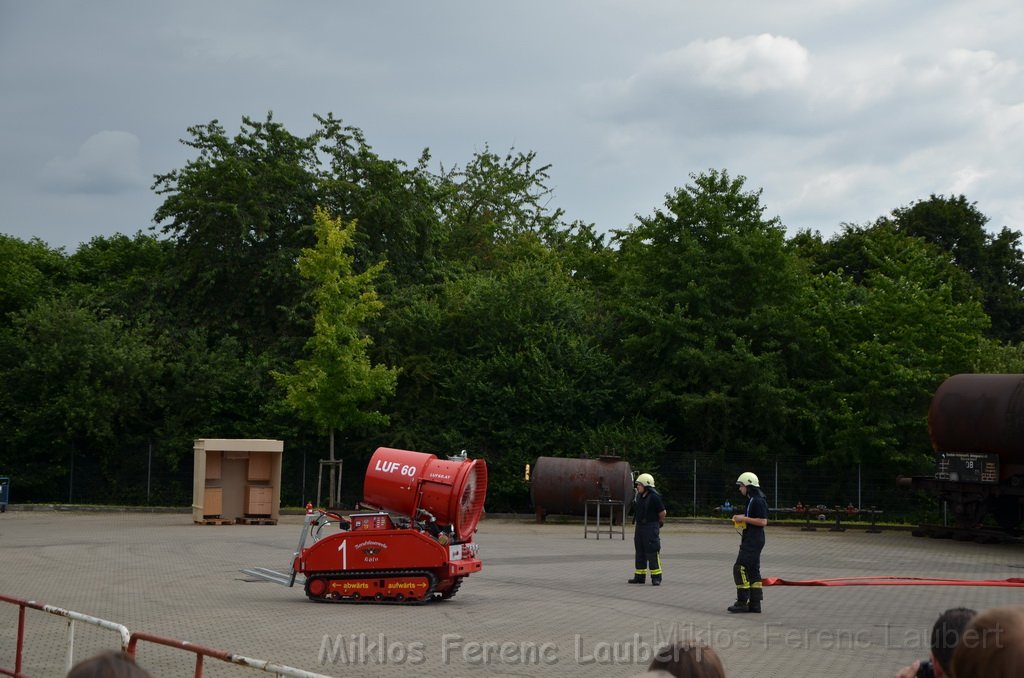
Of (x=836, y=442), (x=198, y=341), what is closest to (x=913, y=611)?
(x=836, y=442)

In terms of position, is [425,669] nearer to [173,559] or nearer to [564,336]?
[173,559]

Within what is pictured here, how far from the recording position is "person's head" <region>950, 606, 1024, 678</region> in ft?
8.59

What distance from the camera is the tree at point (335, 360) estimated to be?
33.9m

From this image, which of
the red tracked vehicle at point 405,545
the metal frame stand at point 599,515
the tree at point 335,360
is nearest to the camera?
the red tracked vehicle at point 405,545

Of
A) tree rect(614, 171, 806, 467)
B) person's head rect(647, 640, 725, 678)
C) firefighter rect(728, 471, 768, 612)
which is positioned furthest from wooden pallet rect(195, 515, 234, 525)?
person's head rect(647, 640, 725, 678)

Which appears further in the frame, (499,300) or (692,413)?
(499,300)

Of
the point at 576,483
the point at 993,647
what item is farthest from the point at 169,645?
the point at 576,483

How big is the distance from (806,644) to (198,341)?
3015cm

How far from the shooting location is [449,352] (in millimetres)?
38031

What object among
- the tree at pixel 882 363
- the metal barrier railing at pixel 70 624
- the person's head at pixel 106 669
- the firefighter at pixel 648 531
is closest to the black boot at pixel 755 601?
the firefighter at pixel 648 531

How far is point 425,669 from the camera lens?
33.6ft

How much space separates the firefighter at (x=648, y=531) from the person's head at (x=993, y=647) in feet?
46.2

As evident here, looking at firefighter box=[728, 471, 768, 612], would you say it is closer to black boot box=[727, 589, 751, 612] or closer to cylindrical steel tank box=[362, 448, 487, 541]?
black boot box=[727, 589, 751, 612]

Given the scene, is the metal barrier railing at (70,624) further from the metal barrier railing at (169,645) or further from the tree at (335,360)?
the tree at (335,360)
